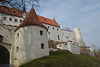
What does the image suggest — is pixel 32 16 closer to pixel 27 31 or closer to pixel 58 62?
pixel 27 31

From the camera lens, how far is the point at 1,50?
1991cm

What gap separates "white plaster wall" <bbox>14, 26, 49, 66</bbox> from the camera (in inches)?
536

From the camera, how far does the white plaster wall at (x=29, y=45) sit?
1362cm

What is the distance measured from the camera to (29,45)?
13.9 metres

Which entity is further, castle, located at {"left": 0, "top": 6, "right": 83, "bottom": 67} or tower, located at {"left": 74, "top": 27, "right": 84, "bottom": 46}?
tower, located at {"left": 74, "top": 27, "right": 84, "bottom": 46}

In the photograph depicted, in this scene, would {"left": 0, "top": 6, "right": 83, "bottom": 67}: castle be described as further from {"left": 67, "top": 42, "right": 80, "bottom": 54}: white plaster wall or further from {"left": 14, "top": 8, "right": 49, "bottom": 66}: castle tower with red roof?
{"left": 67, "top": 42, "right": 80, "bottom": 54}: white plaster wall

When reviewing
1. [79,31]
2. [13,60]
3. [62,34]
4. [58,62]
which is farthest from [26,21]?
[79,31]

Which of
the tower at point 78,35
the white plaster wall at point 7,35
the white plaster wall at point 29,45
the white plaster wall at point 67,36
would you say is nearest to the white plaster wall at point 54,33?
the white plaster wall at point 67,36

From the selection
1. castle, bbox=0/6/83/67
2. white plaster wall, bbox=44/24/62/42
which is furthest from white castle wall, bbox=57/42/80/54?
white plaster wall, bbox=44/24/62/42

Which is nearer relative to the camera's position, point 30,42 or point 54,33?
point 30,42

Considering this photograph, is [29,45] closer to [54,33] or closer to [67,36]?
[54,33]

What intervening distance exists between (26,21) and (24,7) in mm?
4388

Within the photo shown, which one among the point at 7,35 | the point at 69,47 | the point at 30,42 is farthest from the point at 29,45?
the point at 69,47

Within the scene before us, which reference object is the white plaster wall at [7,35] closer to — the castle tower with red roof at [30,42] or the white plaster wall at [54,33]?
the castle tower with red roof at [30,42]
